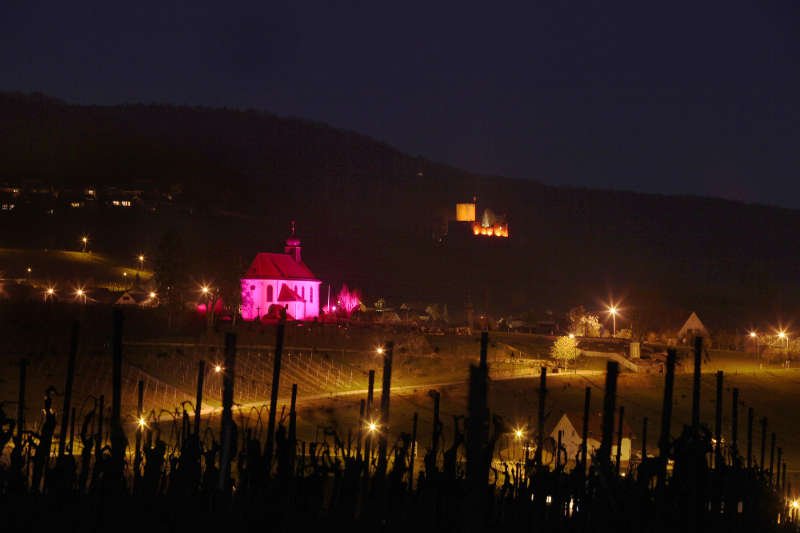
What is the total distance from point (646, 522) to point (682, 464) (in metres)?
0.78

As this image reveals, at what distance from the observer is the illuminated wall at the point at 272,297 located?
243 ft

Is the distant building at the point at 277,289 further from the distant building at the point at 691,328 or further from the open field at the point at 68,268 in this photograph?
the distant building at the point at 691,328

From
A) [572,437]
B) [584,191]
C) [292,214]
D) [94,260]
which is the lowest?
[572,437]

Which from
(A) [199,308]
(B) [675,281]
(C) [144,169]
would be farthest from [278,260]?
(C) [144,169]

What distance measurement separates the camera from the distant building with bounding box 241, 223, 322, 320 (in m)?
74.2

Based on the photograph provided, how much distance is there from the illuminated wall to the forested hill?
7.86 feet

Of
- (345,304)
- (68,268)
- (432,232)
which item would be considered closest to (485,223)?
(432,232)

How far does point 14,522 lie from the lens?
8.64 m

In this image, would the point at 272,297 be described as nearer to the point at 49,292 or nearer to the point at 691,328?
the point at 49,292

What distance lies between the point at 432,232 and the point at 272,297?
233 ft

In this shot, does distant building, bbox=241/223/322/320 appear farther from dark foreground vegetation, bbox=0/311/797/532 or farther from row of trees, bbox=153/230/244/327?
dark foreground vegetation, bbox=0/311/797/532

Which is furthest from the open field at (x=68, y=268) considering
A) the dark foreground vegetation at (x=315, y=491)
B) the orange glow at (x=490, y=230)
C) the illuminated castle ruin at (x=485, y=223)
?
the dark foreground vegetation at (x=315, y=491)

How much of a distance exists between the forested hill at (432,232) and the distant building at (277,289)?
7.31 feet

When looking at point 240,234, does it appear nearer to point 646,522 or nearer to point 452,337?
point 452,337
